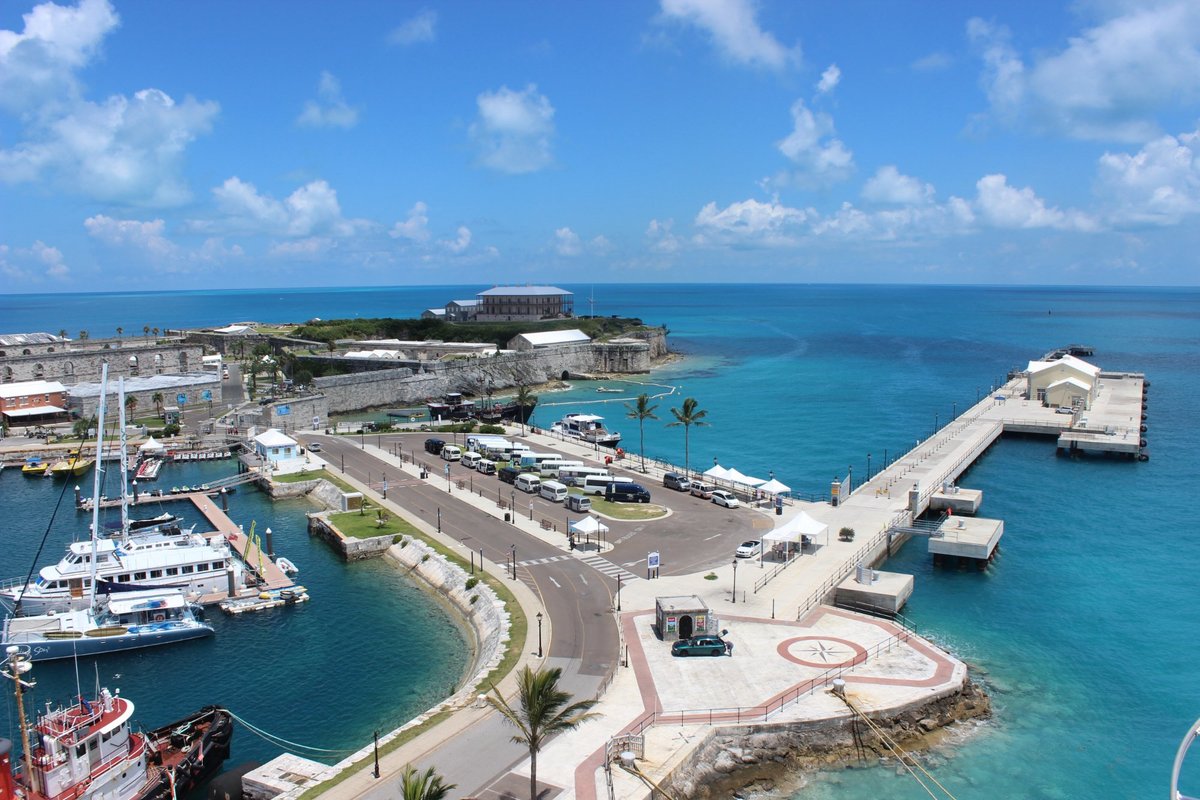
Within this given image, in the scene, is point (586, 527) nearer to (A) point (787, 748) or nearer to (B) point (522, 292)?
(A) point (787, 748)

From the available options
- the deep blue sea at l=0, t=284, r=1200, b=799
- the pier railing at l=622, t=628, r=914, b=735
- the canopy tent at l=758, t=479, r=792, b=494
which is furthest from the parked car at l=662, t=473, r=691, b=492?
the pier railing at l=622, t=628, r=914, b=735

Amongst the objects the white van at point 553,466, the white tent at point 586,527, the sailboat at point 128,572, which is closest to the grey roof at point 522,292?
the white van at point 553,466

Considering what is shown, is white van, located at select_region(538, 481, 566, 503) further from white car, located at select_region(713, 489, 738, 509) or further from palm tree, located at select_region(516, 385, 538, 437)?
palm tree, located at select_region(516, 385, 538, 437)

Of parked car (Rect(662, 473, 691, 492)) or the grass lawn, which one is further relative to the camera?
parked car (Rect(662, 473, 691, 492))

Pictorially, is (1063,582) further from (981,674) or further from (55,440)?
(55,440)

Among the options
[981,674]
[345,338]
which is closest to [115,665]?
[981,674]

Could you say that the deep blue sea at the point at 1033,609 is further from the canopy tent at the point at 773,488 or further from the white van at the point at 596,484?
the white van at the point at 596,484

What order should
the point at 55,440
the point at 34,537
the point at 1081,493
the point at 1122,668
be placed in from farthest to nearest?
the point at 55,440 → the point at 1081,493 → the point at 34,537 → the point at 1122,668
